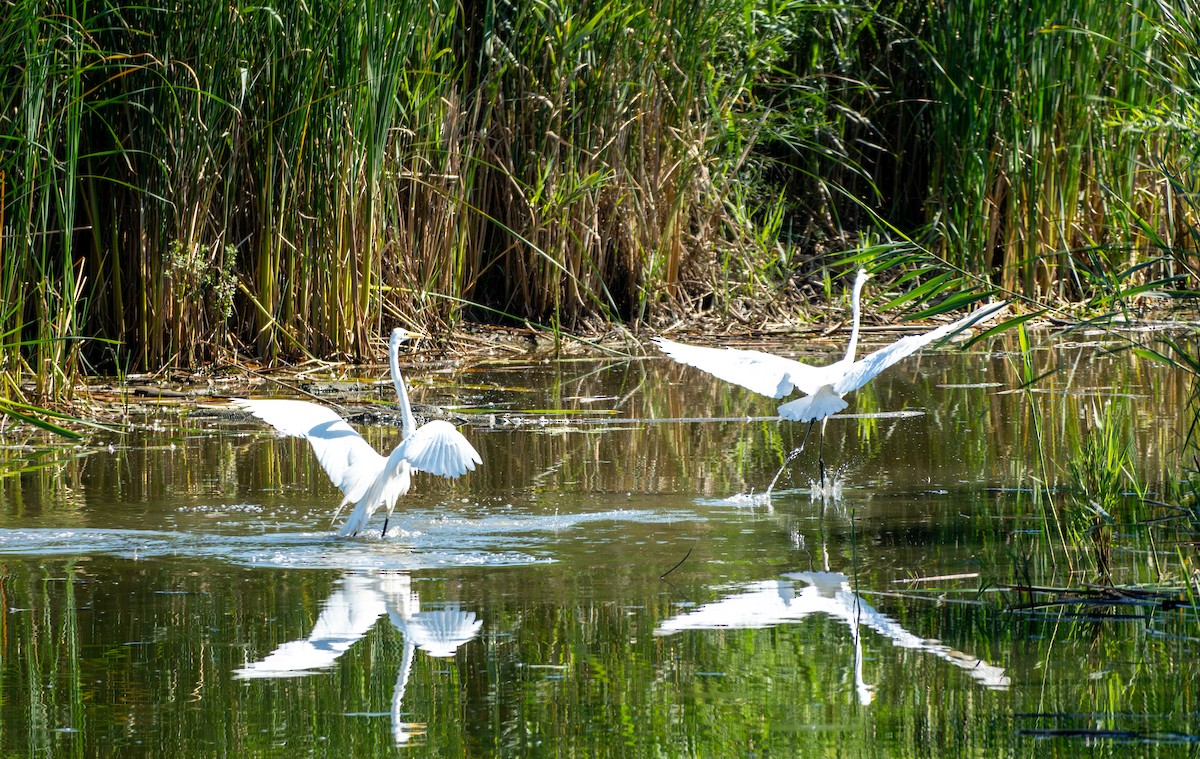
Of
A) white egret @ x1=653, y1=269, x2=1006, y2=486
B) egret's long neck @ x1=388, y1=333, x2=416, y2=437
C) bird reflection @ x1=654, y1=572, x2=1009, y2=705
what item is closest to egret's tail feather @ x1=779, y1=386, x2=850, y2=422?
white egret @ x1=653, y1=269, x2=1006, y2=486

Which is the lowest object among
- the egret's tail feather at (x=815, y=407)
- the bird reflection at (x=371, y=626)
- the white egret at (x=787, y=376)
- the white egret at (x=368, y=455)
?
the bird reflection at (x=371, y=626)

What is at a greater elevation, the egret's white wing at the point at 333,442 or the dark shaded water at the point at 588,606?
the egret's white wing at the point at 333,442

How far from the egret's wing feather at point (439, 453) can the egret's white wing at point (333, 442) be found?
11.6 inches

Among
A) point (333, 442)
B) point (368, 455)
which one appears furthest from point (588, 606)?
point (333, 442)

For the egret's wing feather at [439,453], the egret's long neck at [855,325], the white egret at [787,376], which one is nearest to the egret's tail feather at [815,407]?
the white egret at [787,376]

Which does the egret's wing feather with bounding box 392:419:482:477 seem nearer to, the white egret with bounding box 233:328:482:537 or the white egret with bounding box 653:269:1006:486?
the white egret with bounding box 233:328:482:537

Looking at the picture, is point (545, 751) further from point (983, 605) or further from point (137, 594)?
point (137, 594)

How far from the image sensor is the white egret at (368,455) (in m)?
5.51

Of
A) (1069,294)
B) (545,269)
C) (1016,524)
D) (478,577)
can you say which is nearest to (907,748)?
(478,577)

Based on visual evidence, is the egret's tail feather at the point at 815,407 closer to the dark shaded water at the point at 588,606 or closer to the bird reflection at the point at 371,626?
the dark shaded water at the point at 588,606

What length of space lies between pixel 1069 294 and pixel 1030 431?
5626 millimetres

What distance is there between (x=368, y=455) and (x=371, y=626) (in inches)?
68.7

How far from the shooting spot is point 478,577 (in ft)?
16.0

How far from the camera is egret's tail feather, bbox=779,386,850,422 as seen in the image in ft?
22.5
